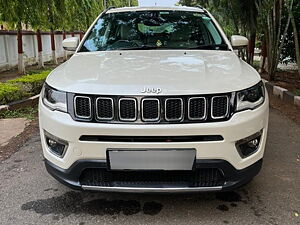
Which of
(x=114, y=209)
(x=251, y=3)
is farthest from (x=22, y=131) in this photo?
(x=251, y=3)

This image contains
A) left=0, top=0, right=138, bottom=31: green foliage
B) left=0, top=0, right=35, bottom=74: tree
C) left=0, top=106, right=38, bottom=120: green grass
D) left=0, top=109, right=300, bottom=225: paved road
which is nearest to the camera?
left=0, top=109, right=300, bottom=225: paved road

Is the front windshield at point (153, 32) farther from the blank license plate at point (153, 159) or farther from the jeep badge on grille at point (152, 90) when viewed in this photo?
the blank license plate at point (153, 159)

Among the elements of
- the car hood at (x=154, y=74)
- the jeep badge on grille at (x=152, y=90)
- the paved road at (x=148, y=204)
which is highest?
the car hood at (x=154, y=74)

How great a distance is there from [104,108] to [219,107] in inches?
31.6

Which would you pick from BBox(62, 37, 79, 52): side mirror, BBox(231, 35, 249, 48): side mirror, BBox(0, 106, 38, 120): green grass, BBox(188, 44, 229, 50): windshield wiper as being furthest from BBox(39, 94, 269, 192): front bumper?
BBox(0, 106, 38, 120): green grass

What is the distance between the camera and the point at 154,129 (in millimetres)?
2273

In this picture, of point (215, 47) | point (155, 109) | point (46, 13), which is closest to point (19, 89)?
point (215, 47)

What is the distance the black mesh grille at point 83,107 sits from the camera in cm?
236

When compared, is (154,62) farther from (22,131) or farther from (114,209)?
(22,131)

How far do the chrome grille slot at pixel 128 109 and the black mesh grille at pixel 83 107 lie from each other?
228mm

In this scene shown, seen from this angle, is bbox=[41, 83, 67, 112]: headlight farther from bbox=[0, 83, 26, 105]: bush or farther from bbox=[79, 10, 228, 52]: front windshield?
bbox=[0, 83, 26, 105]: bush

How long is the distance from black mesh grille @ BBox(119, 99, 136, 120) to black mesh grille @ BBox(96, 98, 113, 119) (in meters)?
0.07

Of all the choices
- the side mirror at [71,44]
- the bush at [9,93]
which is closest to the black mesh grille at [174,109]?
the side mirror at [71,44]

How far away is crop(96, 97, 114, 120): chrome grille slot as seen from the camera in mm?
2338
